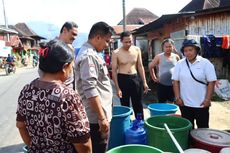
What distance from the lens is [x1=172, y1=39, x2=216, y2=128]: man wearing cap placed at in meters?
3.13

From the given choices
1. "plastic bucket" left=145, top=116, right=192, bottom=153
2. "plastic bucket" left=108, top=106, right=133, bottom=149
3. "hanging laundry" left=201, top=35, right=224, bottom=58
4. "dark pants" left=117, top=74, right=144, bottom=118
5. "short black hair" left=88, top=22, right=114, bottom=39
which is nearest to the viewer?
"short black hair" left=88, top=22, right=114, bottom=39

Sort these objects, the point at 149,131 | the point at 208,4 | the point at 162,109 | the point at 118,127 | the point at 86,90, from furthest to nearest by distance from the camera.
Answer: the point at 208,4, the point at 162,109, the point at 118,127, the point at 149,131, the point at 86,90

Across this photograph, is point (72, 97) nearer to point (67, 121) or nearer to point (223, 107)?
point (67, 121)

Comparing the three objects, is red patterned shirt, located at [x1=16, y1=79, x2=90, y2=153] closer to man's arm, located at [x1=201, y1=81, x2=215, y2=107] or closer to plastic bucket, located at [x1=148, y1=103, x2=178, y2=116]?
man's arm, located at [x1=201, y1=81, x2=215, y2=107]

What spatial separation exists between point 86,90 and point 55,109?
814 millimetres

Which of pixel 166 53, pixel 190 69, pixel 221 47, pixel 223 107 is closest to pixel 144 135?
pixel 190 69

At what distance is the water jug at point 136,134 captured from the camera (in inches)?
131

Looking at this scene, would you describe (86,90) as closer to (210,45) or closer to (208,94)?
(208,94)

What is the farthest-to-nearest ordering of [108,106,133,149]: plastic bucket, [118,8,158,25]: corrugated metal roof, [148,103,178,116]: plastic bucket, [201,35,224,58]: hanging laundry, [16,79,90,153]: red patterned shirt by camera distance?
[118,8,158,25]: corrugated metal roof
[201,35,224,58]: hanging laundry
[148,103,178,116]: plastic bucket
[108,106,133,149]: plastic bucket
[16,79,90,153]: red patterned shirt

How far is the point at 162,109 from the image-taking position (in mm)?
4082

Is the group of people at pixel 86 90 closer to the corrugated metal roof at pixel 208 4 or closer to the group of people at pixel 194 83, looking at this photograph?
the group of people at pixel 194 83

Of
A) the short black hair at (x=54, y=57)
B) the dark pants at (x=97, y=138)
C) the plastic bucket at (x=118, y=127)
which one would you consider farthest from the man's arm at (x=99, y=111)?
the plastic bucket at (x=118, y=127)

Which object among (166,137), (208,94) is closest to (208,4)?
(208,94)

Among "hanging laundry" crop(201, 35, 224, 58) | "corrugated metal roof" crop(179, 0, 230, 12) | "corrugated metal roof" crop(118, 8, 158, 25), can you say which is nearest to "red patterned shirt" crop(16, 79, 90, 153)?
"hanging laundry" crop(201, 35, 224, 58)
